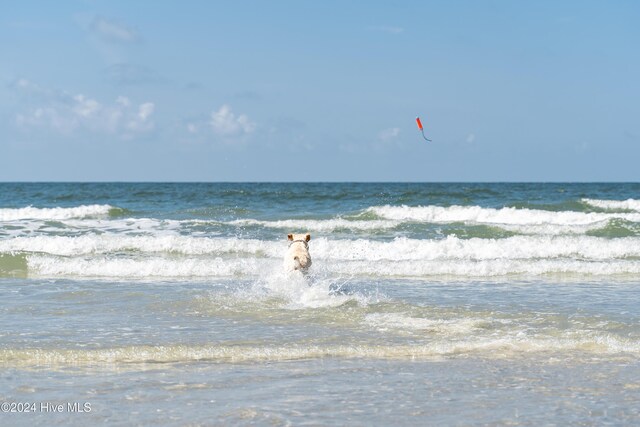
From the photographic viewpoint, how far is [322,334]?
8.51m

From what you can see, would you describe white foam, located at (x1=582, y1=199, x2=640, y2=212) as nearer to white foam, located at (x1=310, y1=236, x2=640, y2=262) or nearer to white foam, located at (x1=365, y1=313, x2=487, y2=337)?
white foam, located at (x1=310, y1=236, x2=640, y2=262)

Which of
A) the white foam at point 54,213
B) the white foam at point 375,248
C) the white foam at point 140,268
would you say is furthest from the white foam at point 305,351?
the white foam at point 54,213

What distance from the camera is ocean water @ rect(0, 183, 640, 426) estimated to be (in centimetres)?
571

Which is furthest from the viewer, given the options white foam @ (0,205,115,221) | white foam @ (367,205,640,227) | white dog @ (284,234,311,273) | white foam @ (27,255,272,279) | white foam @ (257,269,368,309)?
white foam @ (0,205,115,221)

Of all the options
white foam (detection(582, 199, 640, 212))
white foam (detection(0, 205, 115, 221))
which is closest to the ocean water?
white foam (detection(0, 205, 115, 221))

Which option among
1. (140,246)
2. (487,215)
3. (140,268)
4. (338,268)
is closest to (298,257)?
(338,268)

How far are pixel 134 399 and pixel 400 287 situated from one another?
7117 mm

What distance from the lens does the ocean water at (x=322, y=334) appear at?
5715mm

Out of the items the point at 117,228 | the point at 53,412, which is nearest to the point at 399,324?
the point at 53,412

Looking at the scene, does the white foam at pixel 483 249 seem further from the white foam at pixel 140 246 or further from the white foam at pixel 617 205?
the white foam at pixel 617 205

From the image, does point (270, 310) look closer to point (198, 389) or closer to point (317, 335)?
point (317, 335)

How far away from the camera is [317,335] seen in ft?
27.7

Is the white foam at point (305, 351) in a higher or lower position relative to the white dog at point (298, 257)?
lower

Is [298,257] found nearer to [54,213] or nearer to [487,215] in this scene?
[487,215]
